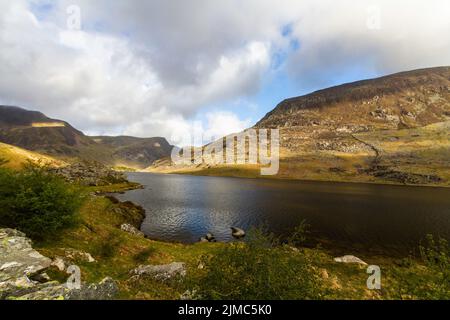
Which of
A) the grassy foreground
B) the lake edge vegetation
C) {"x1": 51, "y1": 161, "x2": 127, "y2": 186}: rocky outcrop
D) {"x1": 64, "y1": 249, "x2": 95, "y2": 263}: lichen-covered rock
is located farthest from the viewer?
{"x1": 51, "y1": 161, "x2": 127, "y2": 186}: rocky outcrop

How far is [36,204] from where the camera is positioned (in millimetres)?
19328

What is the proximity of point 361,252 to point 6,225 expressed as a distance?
46238 mm

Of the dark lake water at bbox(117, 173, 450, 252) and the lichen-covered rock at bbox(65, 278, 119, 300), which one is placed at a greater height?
the lichen-covered rock at bbox(65, 278, 119, 300)

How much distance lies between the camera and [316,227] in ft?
178

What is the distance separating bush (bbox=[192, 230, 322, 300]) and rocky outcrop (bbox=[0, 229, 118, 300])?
489cm

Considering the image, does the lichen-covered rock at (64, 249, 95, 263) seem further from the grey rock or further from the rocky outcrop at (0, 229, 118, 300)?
the grey rock

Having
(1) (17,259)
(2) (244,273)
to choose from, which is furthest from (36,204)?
(2) (244,273)

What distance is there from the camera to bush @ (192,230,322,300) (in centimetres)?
1062

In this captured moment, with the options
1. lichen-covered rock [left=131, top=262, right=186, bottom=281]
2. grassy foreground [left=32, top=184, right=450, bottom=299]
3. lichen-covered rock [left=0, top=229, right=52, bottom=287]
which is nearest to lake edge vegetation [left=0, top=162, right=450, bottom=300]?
grassy foreground [left=32, top=184, right=450, bottom=299]

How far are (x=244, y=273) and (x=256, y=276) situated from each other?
2.39ft

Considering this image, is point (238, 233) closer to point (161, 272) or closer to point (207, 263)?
point (161, 272)

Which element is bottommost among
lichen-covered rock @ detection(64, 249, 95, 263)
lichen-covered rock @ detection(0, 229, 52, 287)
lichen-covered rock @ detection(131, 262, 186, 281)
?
lichen-covered rock @ detection(131, 262, 186, 281)
